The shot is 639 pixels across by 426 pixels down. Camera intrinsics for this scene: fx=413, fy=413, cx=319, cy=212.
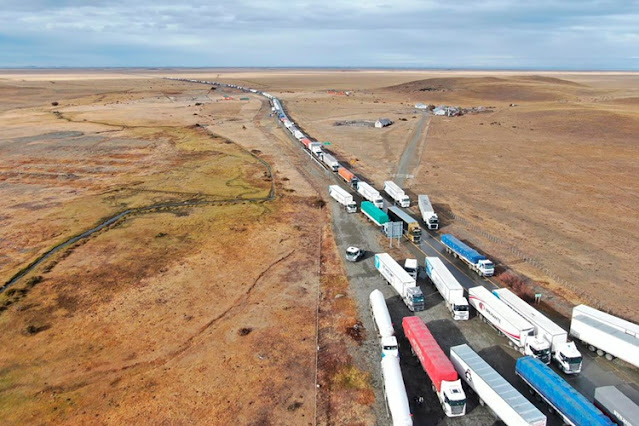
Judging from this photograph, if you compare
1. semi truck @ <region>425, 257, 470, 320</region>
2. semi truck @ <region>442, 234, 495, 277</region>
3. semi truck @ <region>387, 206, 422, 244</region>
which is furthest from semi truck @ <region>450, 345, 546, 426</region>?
semi truck @ <region>387, 206, 422, 244</region>

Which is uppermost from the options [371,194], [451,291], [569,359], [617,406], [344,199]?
[371,194]

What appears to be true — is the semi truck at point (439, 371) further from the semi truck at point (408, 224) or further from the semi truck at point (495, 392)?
the semi truck at point (408, 224)

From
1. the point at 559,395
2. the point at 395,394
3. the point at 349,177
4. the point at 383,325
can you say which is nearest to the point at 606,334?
the point at 559,395

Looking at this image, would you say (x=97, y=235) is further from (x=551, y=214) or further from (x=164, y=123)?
(x=164, y=123)

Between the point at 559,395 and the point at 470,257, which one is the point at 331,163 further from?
the point at 559,395

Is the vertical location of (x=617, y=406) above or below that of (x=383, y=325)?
above

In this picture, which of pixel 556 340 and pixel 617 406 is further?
pixel 556 340
